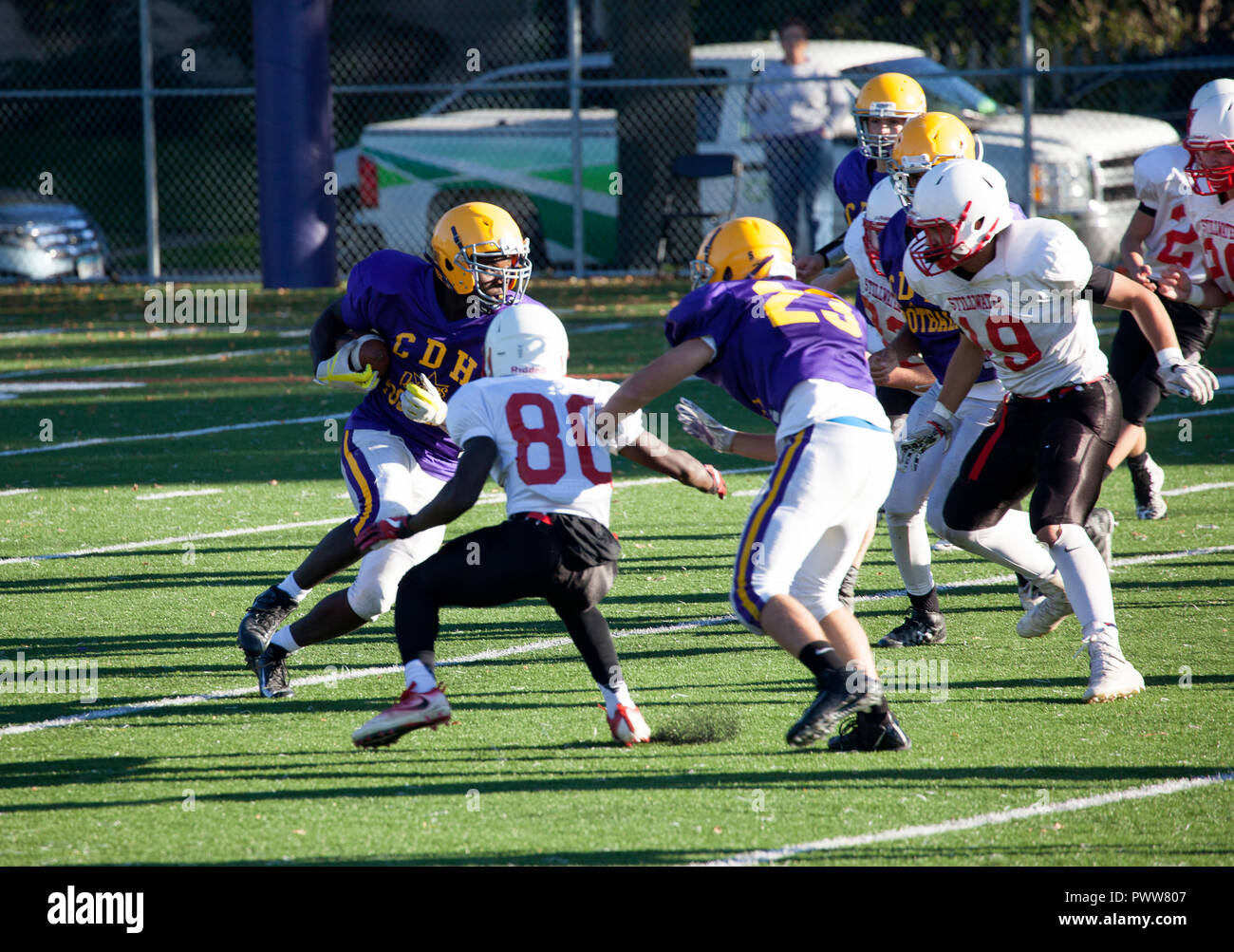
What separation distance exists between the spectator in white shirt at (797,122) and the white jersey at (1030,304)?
32.2 feet

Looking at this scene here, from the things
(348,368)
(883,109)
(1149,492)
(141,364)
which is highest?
(883,109)

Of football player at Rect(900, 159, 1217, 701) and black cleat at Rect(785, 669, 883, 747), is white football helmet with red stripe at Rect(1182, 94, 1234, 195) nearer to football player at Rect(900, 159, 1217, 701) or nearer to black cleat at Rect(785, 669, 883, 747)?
football player at Rect(900, 159, 1217, 701)

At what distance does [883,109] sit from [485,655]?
2.71 m

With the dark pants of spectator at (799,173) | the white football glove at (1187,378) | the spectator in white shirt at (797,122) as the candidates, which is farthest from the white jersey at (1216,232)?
the spectator in white shirt at (797,122)

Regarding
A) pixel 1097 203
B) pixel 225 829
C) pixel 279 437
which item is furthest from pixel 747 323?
pixel 1097 203

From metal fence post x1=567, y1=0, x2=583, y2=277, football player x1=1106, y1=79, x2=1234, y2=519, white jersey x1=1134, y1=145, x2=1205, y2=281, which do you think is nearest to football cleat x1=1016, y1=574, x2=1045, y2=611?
football player x1=1106, y1=79, x2=1234, y2=519

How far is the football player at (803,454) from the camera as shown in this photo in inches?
165

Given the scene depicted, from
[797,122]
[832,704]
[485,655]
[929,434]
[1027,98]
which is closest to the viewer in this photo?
[832,704]

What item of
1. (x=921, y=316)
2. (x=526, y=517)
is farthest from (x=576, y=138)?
(x=526, y=517)

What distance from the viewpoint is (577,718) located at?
484 cm

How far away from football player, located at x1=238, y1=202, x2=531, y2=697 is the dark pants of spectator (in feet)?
31.4

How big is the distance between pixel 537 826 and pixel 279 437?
630 centimetres

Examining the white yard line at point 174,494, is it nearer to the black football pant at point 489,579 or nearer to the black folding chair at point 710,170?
the black football pant at point 489,579

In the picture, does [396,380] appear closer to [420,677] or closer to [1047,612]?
[420,677]
